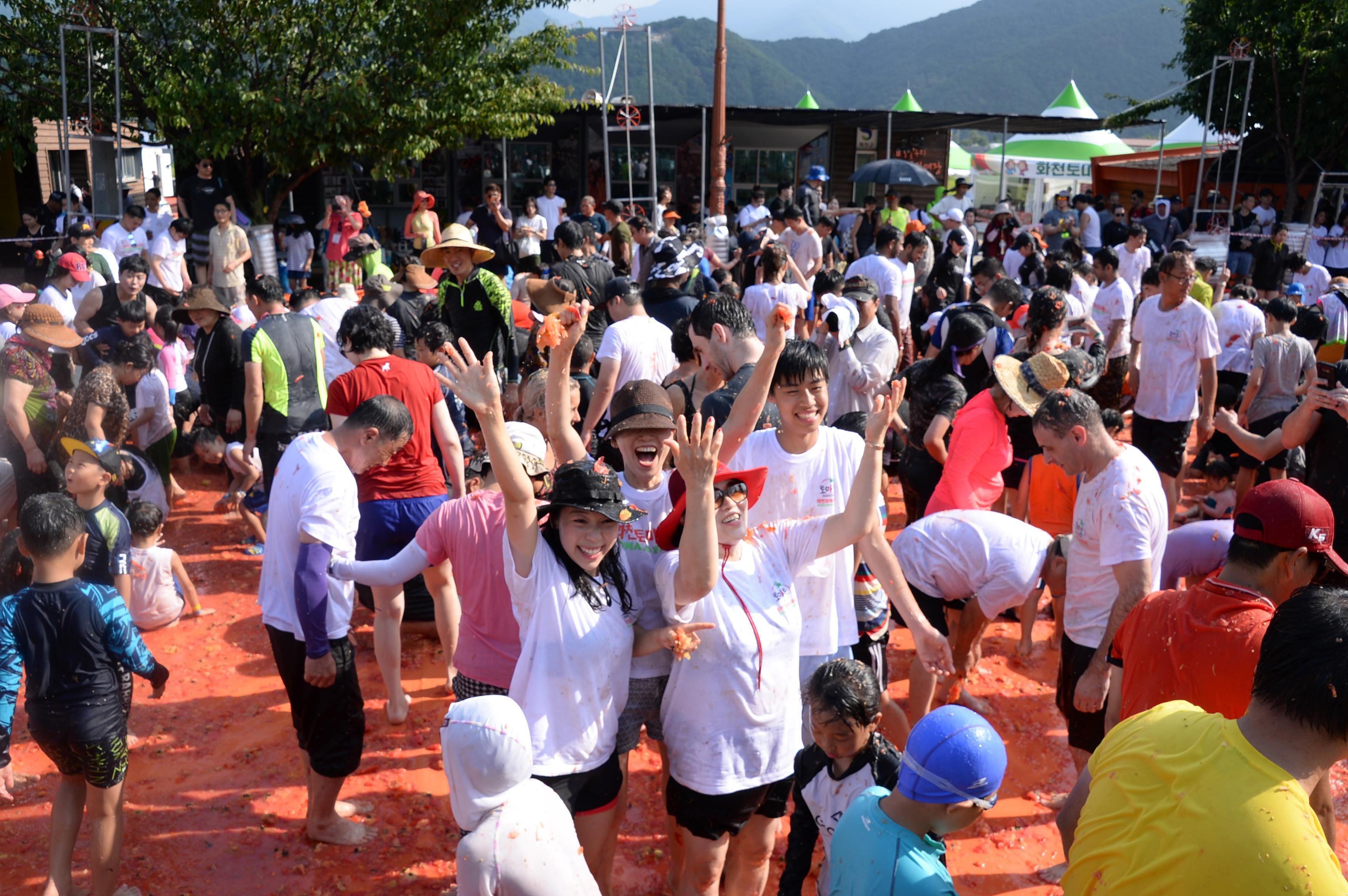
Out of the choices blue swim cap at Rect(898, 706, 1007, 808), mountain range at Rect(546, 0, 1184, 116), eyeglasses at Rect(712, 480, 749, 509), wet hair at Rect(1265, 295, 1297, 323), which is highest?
mountain range at Rect(546, 0, 1184, 116)

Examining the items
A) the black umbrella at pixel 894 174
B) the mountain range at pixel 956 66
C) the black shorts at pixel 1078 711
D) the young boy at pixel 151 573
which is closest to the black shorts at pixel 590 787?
the black shorts at pixel 1078 711

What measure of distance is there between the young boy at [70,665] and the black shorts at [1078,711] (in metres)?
3.52

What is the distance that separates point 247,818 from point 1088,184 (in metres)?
30.2

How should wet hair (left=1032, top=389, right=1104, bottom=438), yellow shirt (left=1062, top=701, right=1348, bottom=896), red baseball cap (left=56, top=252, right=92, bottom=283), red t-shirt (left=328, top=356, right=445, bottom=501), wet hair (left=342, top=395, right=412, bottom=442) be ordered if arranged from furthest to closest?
red baseball cap (left=56, top=252, right=92, bottom=283) < red t-shirt (left=328, top=356, right=445, bottom=501) < wet hair (left=342, top=395, right=412, bottom=442) < wet hair (left=1032, top=389, right=1104, bottom=438) < yellow shirt (left=1062, top=701, right=1348, bottom=896)

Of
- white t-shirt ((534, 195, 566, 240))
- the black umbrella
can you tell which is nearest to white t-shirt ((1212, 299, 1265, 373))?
the black umbrella

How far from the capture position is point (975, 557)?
14.9 ft

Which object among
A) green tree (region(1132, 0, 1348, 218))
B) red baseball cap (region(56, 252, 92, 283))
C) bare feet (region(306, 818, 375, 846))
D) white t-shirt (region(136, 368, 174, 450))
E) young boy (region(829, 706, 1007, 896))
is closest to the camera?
A: young boy (region(829, 706, 1007, 896))

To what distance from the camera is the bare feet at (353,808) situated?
4309 millimetres

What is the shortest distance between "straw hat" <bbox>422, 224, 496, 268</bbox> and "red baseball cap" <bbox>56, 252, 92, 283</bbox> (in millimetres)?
3462

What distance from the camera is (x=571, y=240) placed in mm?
8125

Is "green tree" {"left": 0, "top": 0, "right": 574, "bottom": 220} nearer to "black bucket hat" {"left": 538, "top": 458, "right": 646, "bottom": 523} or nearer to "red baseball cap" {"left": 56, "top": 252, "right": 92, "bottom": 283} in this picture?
"red baseball cap" {"left": 56, "top": 252, "right": 92, "bottom": 283}

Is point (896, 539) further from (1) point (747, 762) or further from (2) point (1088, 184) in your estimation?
(2) point (1088, 184)

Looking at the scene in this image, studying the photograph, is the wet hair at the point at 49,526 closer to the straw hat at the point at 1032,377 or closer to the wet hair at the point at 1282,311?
the straw hat at the point at 1032,377

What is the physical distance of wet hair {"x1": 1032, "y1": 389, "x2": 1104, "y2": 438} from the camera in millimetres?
3730
